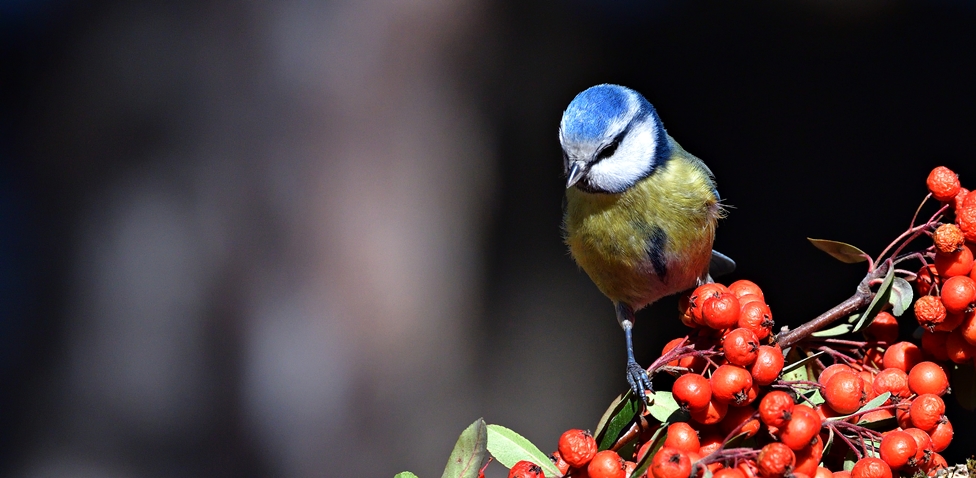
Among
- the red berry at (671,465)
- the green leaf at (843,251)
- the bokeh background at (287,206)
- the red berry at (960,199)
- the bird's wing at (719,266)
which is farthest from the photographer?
the bokeh background at (287,206)

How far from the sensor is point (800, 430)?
0.77 m

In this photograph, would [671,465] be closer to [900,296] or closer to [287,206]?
[900,296]

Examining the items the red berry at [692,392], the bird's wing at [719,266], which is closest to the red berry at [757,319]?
the red berry at [692,392]

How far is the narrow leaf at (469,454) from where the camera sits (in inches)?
33.3

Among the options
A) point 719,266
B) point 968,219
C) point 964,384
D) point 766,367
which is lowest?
point 719,266

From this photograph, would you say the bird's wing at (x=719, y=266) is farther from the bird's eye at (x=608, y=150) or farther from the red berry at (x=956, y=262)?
the red berry at (x=956, y=262)

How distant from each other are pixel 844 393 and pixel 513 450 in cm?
36

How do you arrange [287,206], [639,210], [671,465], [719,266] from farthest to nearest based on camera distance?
→ [287,206] < [719,266] < [639,210] < [671,465]

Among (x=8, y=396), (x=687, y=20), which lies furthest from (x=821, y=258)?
(x=8, y=396)

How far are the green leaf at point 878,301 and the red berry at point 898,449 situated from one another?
16cm

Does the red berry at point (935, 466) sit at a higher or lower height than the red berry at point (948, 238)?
lower

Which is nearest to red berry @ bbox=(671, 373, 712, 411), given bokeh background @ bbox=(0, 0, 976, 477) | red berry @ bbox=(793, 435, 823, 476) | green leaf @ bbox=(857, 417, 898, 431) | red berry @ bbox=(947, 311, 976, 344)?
red berry @ bbox=(793, 435, 823, 476)

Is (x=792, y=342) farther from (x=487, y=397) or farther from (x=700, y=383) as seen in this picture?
(x=487, y=397)

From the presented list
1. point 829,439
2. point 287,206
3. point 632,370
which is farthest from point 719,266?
point 287,206
